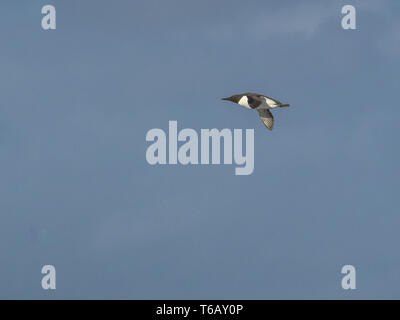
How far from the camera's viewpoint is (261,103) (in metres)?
66.6

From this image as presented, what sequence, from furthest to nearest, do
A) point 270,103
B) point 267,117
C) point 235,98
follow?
1. point 267,117
2. point 235,98
3. point 270,103

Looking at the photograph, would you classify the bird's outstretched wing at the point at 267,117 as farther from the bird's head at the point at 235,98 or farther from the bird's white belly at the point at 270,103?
the bird's head at the point at 235,98

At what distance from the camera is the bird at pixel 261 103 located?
6588 cm

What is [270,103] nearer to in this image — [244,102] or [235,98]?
[244,102]

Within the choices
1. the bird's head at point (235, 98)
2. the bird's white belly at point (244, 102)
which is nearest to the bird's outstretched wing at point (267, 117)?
the bird's white belly at point (244, 102)

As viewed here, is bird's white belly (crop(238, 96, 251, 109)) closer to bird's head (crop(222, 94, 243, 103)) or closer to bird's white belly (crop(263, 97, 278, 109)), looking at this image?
bird's head (crop(222, 94, 243, 103))

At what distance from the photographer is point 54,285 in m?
72.3

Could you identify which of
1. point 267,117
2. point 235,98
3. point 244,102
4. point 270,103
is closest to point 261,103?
→ point 270,103

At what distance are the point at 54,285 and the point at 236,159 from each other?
61.3 ft

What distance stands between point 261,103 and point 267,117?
205 cm

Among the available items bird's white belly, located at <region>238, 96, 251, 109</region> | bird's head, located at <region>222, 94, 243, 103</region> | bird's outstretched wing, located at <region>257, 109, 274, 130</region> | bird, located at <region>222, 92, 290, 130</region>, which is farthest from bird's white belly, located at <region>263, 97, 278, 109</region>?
bird's head, located at <region>222, 94, 243, 103</region>

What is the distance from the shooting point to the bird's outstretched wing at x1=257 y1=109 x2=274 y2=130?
67.9 metres
